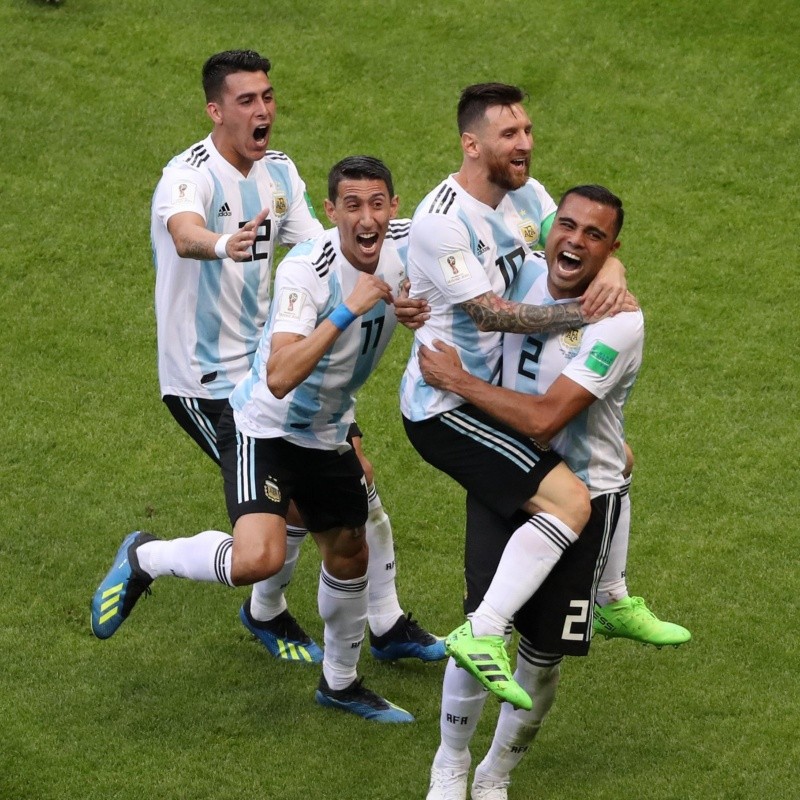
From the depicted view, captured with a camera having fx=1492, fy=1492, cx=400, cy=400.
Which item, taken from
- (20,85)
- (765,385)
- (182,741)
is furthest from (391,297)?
(20,85)

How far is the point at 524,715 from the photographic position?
19.3ft

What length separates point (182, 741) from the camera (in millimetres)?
6371

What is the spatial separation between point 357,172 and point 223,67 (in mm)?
1400

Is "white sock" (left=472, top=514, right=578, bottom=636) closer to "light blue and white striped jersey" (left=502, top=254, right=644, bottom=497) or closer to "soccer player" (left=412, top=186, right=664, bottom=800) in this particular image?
"soccer player" (left=412, top=186, right=664, bottom=800)

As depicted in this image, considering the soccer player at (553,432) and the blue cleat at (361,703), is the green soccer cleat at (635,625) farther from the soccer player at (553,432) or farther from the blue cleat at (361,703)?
the blue cleat at (361,703)

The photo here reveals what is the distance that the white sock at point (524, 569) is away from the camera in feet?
18.2

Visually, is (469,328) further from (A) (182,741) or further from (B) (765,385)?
(B) (765,385)

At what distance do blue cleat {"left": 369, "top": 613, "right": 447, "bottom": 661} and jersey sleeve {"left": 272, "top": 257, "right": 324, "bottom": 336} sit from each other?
6.08 feet

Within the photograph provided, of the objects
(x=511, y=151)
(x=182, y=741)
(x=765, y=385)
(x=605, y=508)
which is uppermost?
(x=511, y=151)

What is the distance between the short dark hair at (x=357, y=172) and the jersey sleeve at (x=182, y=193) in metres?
0.91

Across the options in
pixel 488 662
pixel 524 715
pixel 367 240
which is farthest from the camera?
pixel 367 240

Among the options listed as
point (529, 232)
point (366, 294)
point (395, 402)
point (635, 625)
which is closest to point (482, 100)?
point (529, 232)

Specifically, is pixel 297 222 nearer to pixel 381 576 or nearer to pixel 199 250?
pixel 199 250

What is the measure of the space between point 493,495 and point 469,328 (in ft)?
2.20
